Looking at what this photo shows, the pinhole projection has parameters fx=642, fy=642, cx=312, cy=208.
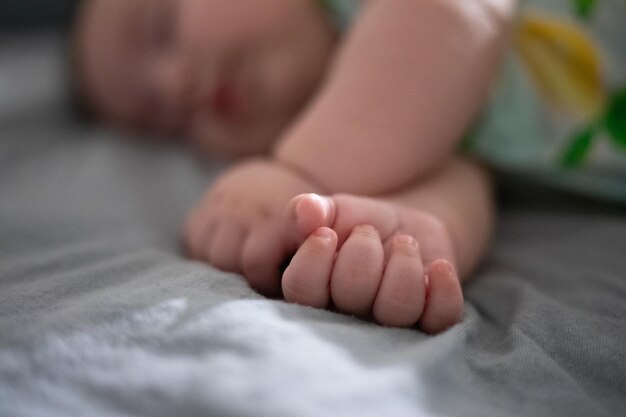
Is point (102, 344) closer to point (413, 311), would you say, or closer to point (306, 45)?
point (413, 311)

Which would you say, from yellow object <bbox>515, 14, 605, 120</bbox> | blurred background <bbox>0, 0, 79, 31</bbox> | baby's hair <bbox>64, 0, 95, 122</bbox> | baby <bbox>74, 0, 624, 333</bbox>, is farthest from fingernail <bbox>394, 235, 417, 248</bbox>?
blurred background <bbox>0, 0, 79, 31</bbox>

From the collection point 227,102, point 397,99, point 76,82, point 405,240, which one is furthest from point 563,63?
point 76,82

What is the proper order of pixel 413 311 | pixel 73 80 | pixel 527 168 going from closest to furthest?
pixel 413 311 → pixel 527 168 → pixel 73 80

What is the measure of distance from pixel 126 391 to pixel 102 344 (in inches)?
2.1

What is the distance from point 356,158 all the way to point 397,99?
76 millimetres

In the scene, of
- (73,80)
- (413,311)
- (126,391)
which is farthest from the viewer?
(73,80)

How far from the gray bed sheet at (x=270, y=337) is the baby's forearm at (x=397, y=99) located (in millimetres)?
150

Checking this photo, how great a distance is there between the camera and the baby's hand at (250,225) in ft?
1.90

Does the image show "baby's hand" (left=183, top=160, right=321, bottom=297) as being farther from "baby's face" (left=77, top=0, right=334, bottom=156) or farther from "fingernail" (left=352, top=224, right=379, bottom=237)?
"baby's face" (left=77, top=0, right=334, bottom=156)

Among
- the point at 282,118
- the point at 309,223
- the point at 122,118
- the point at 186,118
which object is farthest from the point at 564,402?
the point at 122,118

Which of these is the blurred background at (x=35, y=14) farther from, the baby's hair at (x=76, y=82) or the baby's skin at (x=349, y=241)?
the baby's skin at (x=349, y=241)

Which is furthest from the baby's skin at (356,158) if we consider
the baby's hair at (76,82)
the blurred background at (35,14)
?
the blurred background at (35,14)

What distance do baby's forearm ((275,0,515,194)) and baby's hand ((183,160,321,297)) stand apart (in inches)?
1.2

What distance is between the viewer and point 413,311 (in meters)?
0.50
